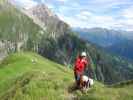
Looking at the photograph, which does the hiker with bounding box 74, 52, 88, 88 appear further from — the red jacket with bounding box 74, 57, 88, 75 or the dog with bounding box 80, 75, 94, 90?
the dog with bounding box 80, 75, 94, 90

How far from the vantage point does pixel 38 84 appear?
3778cm

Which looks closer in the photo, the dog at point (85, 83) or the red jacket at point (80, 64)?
the red jacket at point (80, 64)

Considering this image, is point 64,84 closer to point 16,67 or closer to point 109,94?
point 109,94

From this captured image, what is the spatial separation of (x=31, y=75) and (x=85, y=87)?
10217 mm

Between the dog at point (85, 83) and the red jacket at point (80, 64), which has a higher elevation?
the red jacket at point (80, 64)

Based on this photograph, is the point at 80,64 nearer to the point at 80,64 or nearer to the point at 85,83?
the point at 80,64

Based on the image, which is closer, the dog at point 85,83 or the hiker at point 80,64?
the hiker at point 80,64

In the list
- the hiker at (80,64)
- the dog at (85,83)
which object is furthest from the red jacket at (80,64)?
the dog at (85,83)

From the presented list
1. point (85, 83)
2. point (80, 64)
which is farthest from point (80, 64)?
point (85, 83)

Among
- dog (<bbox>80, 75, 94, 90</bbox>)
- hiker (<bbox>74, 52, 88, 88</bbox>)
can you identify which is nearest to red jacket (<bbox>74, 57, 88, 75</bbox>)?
hiker (<bbox>74, 52, 88, 88</bbox>)

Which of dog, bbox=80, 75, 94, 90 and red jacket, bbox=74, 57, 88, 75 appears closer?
red jacket, bbox=74, 57, 88, 75

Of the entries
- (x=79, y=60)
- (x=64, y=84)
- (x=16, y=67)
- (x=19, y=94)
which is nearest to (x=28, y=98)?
(x=19, y=94)

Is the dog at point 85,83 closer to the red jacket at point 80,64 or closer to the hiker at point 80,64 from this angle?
the hiker at point 80,64

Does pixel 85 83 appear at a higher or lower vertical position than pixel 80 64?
lower
